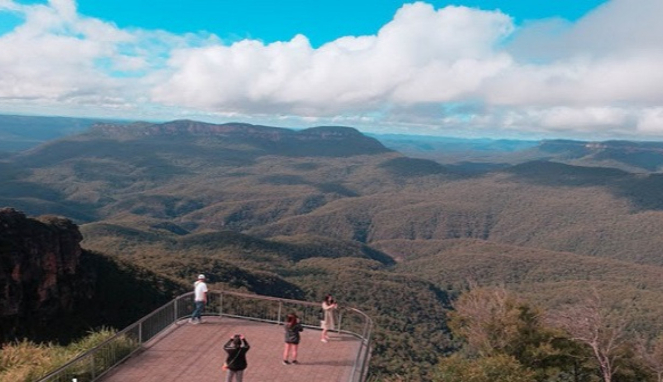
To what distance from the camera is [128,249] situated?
410 feet

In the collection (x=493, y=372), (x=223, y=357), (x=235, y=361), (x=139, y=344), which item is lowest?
(x=493, y=372)

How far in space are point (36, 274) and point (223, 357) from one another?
43555mm

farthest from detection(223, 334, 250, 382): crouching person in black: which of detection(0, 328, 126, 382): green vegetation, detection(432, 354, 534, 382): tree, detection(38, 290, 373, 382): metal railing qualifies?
detection(432, 354, 534, 382): tree

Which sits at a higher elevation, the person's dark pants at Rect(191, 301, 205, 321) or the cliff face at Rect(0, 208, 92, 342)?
the person's dark pants at Rect(191, 301, 205, 321)

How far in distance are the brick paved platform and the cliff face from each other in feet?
104

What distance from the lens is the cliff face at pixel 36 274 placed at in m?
45.9

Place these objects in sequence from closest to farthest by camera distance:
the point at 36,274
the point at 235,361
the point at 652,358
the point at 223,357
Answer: the point at 235,361 < the point at 223,357 < the point at 652,358 < the point at 36,274

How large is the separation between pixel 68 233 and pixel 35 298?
12174 millimetres

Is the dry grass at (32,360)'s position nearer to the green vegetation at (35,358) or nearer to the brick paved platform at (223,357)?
the green vegetation at (35,358)

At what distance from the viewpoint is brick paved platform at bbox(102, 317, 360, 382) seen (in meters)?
15.8

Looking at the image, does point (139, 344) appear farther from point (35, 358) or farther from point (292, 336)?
point (292, 336)

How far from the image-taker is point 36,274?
5125cm

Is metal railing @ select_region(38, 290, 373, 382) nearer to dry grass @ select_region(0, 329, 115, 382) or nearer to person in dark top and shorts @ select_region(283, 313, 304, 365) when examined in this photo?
dry grass @ select_region(0, 329, 115, 382)

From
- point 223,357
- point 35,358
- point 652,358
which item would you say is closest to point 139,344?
point 223,357
